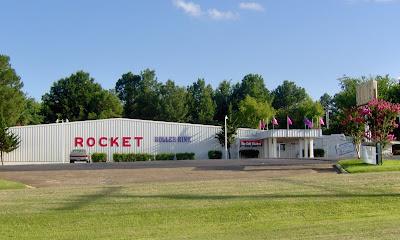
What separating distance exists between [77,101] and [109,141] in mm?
33216

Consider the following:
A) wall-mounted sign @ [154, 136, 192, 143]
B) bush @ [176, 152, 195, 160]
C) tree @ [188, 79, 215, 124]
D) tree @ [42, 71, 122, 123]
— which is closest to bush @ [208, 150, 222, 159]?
bush @ [176, 152, 195, 160]

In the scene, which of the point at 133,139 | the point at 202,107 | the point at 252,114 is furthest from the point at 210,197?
the point at 202,107

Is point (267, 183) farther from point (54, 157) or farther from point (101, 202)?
point (54, 157)

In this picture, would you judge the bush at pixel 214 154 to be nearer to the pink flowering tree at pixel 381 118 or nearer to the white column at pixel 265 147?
the white column at pixel 265 147

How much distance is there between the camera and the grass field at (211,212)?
10.4 meters

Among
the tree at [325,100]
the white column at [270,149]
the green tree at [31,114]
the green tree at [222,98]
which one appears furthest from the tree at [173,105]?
the tree at [325,100]

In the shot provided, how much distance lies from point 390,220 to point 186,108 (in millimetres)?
86604

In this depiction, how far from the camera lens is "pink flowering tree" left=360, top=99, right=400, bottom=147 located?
25000 mm

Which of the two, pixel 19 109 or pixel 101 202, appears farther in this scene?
pixel 19 109

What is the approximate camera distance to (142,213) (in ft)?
40.2

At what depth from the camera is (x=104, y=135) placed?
5938cm

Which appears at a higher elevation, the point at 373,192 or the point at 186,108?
the point at 186,108

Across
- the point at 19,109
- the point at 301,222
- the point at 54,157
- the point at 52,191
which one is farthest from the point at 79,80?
the point at 301,222

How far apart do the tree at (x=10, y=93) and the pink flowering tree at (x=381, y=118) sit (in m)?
57.7
